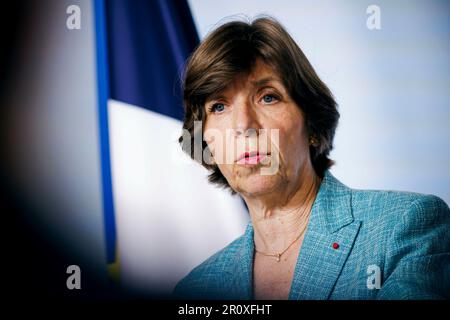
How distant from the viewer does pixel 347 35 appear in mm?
1854

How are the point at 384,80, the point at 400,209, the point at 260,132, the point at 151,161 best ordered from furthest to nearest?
the point at 151,161
the point at 384,80
the point at 260,132
the point at 400,209

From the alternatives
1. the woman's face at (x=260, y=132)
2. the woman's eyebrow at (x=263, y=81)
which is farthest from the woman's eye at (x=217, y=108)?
the woman's eyebrow at (x=263, y=81)

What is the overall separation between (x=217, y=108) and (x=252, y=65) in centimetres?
17

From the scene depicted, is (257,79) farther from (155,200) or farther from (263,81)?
(155,200)

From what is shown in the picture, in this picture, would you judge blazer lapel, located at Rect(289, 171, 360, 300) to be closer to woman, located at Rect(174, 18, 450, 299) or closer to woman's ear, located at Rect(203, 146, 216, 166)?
woman, located at Rect(174, 18, 450, 299)

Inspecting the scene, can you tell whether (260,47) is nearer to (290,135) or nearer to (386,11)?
(290,135)

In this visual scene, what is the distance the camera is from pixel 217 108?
1.65 metres

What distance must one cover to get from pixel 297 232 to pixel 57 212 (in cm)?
90

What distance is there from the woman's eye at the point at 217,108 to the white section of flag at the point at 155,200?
1.15ft

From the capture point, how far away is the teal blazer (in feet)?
4.22

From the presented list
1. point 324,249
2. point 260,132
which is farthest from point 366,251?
point 260,132

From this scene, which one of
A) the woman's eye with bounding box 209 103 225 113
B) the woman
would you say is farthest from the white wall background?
the woman's eye with bounding box 209 103 225 113

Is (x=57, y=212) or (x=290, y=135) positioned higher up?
(x=290, y=135)

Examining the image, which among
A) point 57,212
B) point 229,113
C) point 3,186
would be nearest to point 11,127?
point 3,186
